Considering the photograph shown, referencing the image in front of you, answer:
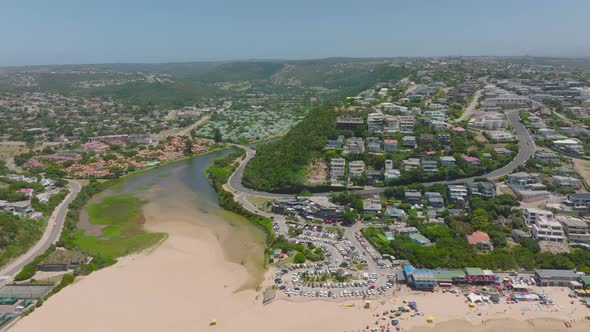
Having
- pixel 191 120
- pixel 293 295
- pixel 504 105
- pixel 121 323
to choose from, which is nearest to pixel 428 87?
pixel 504 105

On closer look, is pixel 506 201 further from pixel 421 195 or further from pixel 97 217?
pixel 97 217

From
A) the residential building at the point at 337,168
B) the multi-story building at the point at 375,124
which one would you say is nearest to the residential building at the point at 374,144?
the multi-story building at the point at 375,124

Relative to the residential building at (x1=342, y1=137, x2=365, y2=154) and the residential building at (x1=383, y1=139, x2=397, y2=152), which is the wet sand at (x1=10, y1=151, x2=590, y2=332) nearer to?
the residential building at (x1=342, y1=137, x2=365, y2=154)

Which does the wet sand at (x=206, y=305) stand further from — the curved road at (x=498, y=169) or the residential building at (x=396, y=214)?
the curved road at (x=498, y=169)

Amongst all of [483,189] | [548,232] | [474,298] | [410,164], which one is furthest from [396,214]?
[474,298]

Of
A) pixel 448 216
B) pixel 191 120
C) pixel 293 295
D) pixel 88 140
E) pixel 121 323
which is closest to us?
pixel 121 323
